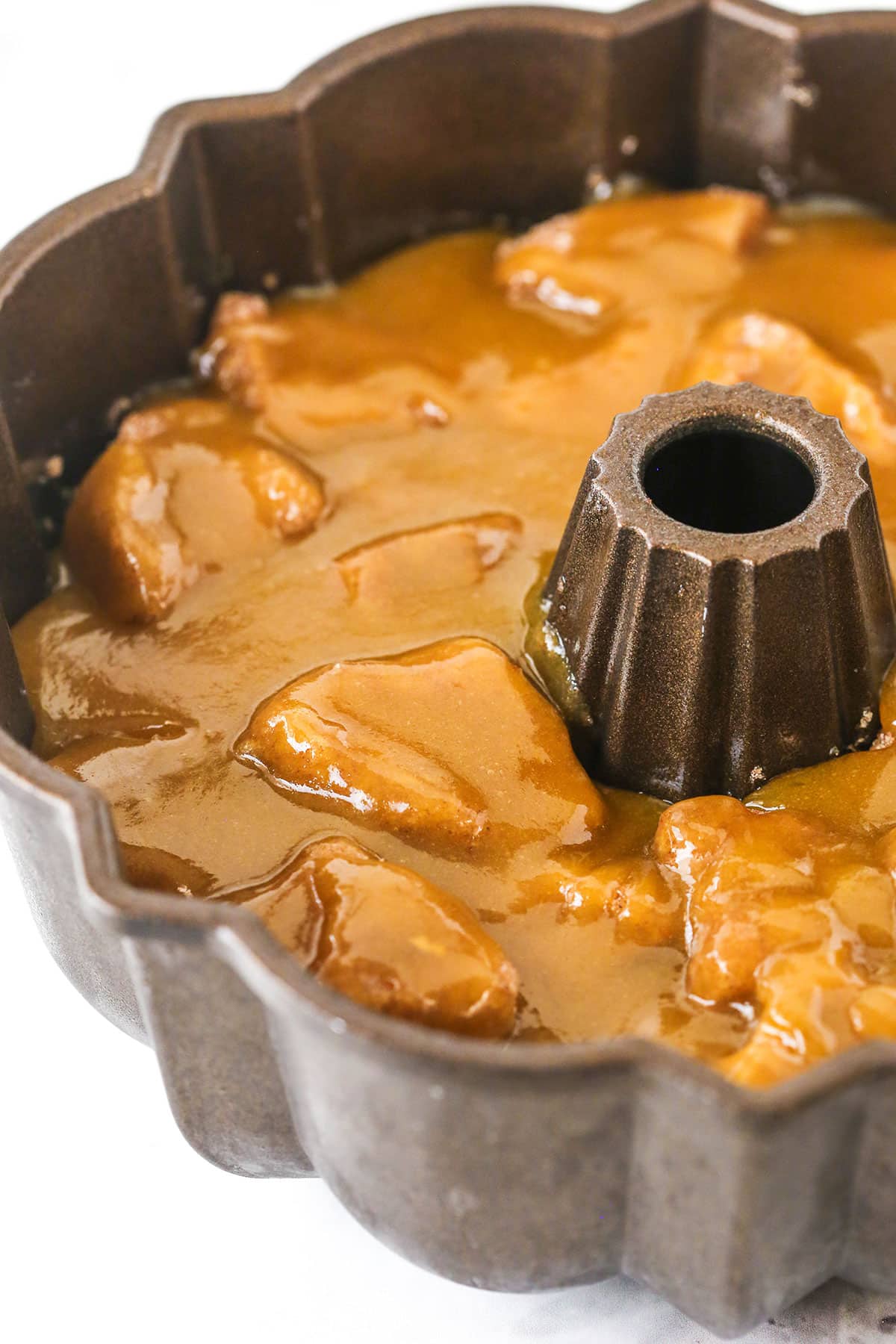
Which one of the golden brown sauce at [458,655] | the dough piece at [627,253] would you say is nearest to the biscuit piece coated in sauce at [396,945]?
the golden brown sauce at [458,655]

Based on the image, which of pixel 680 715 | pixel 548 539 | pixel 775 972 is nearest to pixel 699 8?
pixel 548 539

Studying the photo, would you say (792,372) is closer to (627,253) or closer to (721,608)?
(627,253)

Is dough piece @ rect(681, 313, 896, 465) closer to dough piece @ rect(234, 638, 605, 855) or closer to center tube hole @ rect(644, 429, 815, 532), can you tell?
center tube hole @ rect(644, 429, 815, 532)

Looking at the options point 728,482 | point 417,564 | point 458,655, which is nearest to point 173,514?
point 417,564

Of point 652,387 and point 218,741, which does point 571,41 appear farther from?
point 218,741

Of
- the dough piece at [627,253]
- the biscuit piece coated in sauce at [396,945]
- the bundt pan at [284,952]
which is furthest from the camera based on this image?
the dough piece at [627,253]

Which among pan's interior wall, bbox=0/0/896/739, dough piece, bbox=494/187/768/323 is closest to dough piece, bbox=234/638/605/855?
pan's interior wall, bbox=0/0/896/739

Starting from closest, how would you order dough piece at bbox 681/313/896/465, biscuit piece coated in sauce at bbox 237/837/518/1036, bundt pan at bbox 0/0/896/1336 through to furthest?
bundt pan at bbox 0/0/896/1336, biscuit piece coated in sauce at bbox 237/837/518/1036, dough piece at bbox 681/313/896/465

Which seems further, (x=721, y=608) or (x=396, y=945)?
(x=721, y=608)

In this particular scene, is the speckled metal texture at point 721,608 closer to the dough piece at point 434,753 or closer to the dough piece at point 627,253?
the dough piece at point 434,753
